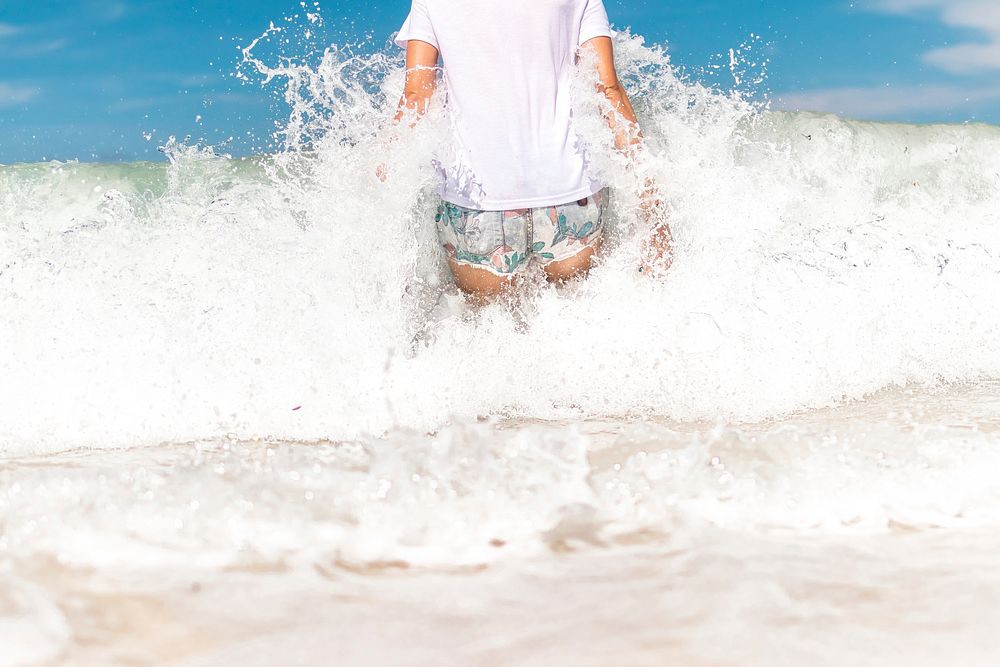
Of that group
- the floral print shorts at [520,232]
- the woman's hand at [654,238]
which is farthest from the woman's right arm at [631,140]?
the floral print shorts at [520,232]

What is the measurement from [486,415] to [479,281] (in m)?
0.56

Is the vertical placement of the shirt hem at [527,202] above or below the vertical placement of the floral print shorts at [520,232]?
above

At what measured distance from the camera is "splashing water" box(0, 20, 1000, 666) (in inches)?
66.2

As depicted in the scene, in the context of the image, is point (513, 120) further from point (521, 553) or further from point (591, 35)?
point (521, 553)

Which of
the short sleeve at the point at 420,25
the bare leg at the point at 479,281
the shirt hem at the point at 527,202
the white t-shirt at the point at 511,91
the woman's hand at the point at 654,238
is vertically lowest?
the bare leg at the point at 479,281

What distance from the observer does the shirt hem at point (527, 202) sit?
2979mm

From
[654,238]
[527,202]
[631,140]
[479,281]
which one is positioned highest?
[631,140]

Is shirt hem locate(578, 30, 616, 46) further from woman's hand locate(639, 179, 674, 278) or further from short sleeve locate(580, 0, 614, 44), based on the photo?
woman's hand locate(639, 179, 674, 278)

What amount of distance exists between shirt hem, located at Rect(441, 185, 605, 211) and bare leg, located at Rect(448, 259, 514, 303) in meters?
0.29

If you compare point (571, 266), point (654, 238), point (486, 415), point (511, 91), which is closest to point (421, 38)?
point (511, 91)

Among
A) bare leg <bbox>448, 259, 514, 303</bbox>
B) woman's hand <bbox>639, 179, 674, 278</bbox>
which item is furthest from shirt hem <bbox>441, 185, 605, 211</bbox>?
woman's hand <bbox>639, 179, 674, 278</bbox>

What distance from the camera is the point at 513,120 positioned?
2.88 m

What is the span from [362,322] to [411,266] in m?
0.32

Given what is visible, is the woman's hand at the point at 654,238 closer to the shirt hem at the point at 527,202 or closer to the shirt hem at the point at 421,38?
the shirt hem at the point at 527,202
